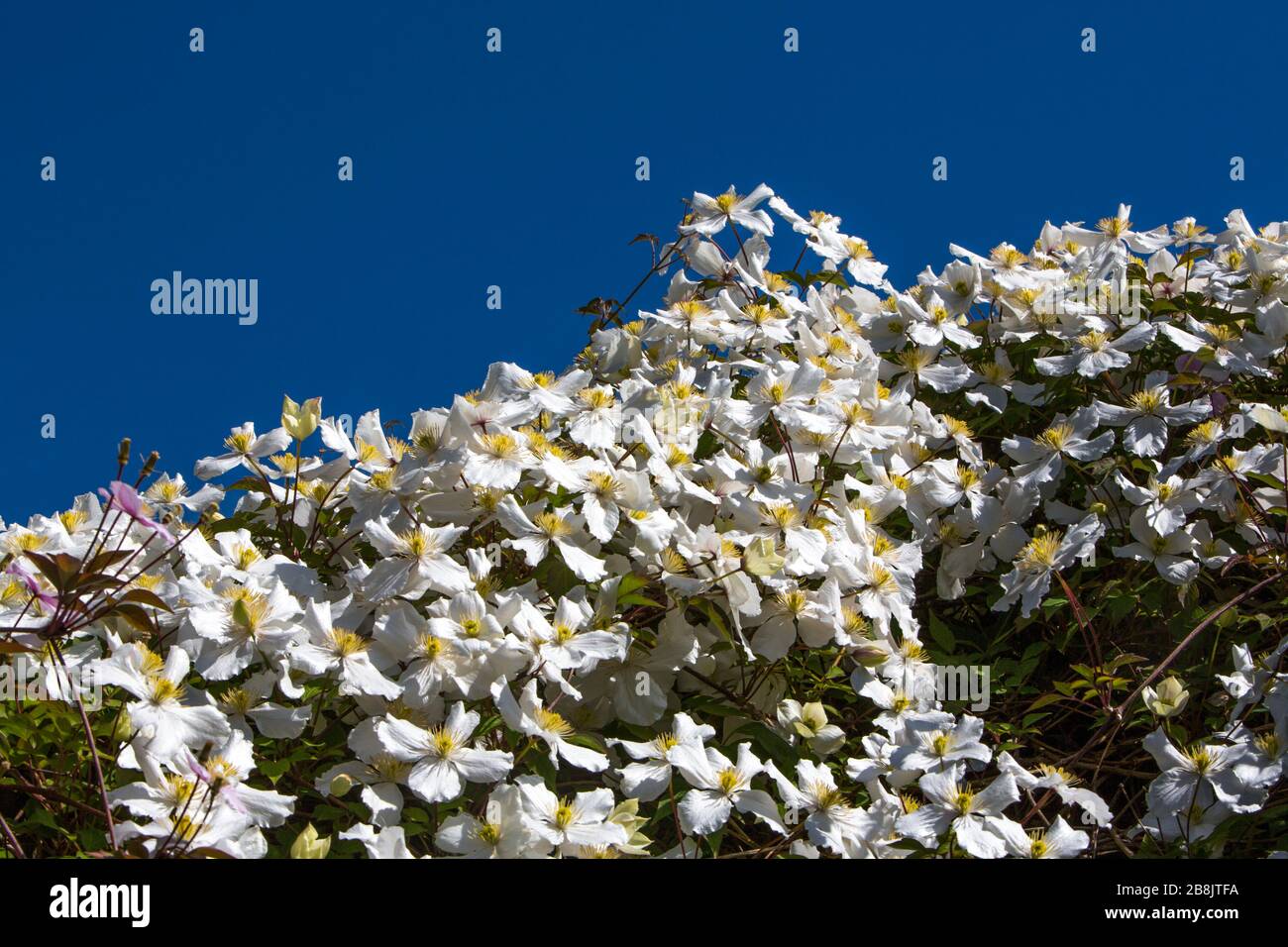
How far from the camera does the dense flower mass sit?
1.51 m

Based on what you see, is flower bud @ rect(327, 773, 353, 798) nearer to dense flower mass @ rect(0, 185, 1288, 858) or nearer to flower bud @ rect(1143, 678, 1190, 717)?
dense flower mass @ rect(0, 185, 1288, 858)

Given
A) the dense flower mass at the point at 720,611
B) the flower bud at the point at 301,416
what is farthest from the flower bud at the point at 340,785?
the flower bud at the point at 301,416

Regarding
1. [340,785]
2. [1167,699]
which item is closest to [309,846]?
[340,785]

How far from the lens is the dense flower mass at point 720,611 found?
1.51m

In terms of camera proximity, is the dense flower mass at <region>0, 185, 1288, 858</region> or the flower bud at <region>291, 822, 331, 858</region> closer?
Result: the flower bud at <region>291, 822, 331, 858</region>

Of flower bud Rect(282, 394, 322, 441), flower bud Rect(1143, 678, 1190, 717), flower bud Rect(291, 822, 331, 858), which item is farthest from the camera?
flower bud Rect(282, 394, 322, 441)

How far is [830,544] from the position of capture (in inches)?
70.7

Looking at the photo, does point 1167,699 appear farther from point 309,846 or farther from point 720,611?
point 309,846

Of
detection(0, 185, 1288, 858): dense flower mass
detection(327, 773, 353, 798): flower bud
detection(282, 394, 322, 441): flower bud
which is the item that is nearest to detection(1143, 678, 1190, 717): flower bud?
detection(0, 185, 1288, 858): dense flower mass

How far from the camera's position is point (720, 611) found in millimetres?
1764

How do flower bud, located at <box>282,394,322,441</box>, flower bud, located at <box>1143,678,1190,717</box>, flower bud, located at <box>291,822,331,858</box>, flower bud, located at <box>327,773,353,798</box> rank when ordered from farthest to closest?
flower bud, located at <box>282,394,322,441</box>, flower bud, located at <box>1143,678,1190,717</box>, flower bud, located at <box>327,773,353,798</box>, flower bud, located at <box>291,822,331,858</box>

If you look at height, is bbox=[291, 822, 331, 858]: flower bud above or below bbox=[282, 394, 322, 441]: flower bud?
below

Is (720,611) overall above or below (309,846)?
above

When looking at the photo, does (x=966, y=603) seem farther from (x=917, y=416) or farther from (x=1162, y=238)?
(x=1162, y=238)
